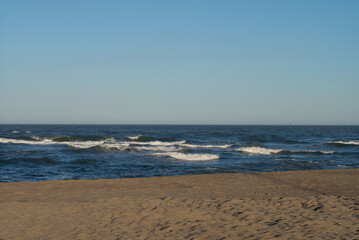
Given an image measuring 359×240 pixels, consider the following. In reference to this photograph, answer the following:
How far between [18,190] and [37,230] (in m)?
4.87

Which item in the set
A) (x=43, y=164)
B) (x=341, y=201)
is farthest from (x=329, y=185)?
(x=43, y=164)

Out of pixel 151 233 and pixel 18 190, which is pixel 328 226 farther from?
pixel 18 190

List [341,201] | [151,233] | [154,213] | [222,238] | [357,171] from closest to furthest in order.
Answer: [222,238] < [151,233] < [154,213] < [341,201] < [357,171]

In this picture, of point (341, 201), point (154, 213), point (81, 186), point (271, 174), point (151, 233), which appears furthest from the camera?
point (271, 174)

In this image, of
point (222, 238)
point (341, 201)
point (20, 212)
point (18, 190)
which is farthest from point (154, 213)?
point (18, 190)

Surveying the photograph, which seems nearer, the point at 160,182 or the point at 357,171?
the point at 160,182

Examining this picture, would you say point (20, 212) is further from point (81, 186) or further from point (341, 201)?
point (341, 201)

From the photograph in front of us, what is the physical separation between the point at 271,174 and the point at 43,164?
12.3 m

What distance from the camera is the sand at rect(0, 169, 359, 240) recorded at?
6168 mm

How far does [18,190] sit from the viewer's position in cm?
A: 1077

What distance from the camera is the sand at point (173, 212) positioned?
617 cm

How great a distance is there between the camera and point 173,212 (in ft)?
25.0

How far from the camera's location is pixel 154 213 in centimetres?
753

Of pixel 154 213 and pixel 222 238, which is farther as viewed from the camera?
pixel 154 213
